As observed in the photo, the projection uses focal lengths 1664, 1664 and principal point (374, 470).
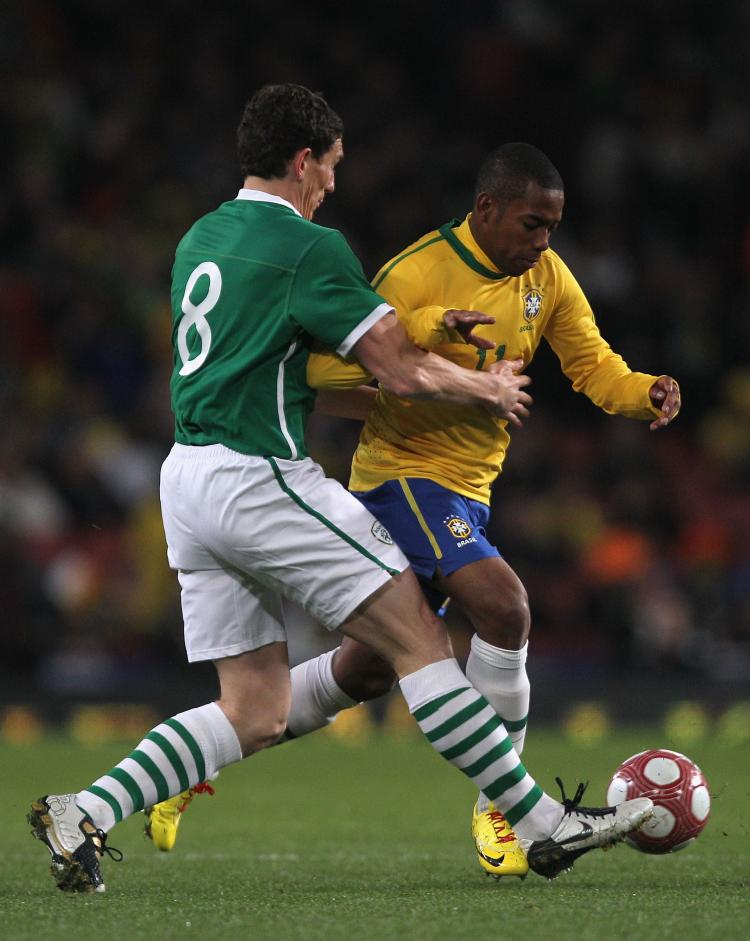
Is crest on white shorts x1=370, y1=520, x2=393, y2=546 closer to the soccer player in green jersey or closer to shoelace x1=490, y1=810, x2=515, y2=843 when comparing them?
the soccer player in green jersey

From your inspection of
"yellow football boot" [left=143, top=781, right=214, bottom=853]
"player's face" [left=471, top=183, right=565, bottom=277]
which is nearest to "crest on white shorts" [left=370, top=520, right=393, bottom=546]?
"player's face" [left=471, top=183, right=565, bottom=277]

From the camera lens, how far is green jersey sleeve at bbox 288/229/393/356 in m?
4.30

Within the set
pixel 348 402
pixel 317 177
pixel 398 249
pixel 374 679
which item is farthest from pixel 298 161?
pixel 398 249

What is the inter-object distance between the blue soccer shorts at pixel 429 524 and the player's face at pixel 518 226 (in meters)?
0.71

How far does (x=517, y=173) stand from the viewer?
192 inches

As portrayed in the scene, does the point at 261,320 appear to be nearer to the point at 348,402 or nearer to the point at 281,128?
the point at 281,128

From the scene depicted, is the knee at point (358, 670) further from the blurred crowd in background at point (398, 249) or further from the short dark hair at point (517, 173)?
the blurred crowd in background at point (398, 249)

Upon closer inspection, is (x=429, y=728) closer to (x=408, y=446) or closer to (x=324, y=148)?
(x=408, y=446)

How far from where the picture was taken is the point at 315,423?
12.0 m

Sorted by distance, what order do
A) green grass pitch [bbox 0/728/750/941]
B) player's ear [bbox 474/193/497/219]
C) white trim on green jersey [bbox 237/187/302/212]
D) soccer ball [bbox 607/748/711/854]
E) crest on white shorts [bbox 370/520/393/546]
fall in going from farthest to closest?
player's ear [bbox 474/193/497/219] → soccer ball [bbox 607/748/711/854] → white trim on green jersey [bbox 237/187/302/212] → crest on white shorts [bbox 370/520/393/546] → green grass pitch [bbox 0/728/750/941]

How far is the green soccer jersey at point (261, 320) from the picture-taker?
14.2 ft

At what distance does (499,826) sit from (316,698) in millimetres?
756

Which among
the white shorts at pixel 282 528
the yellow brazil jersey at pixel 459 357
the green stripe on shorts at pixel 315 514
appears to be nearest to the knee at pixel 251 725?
the white shorts at pixel 282 528

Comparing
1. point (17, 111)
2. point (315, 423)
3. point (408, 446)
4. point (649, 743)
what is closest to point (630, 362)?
point (315, 423)
